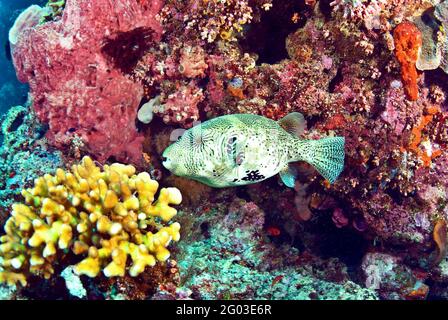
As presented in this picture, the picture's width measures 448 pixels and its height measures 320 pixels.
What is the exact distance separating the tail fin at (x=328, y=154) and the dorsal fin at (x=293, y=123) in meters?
0.21

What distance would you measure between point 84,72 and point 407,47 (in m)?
4.46

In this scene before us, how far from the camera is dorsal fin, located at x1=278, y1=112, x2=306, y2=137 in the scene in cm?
388

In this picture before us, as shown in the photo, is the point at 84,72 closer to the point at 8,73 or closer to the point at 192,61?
the point at 192,61

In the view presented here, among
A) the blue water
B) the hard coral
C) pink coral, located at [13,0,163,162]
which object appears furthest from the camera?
the blue water

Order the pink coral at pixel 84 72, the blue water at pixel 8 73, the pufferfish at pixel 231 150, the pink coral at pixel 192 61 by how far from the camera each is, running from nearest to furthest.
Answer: the pufferfish at pixel 231 150, the pink coral at pixel 84 72, the pink coral at pixel 192 61, the blue water at pixel 8 73

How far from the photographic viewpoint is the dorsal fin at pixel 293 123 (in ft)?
12.7

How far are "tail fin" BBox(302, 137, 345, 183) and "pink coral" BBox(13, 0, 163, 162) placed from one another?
2.84 metres

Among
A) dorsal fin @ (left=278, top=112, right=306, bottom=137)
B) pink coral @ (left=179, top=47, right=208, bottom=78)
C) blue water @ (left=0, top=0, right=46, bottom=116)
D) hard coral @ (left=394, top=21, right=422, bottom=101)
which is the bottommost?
blue water @ (left=0, top=0, right=46, bottom=116)

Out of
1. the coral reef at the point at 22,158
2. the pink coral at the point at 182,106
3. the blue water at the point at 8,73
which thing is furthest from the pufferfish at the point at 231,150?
the blue water at the point at 8,73

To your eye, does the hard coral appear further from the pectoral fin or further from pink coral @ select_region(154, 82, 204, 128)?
pink coral @ select_region(154, 82, 204, 128)

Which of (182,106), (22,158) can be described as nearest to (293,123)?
(182,106)

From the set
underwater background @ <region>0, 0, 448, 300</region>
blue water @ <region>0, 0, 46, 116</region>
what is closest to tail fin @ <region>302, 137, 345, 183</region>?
underwater background @ <region>0, 0, 448, 300</region>

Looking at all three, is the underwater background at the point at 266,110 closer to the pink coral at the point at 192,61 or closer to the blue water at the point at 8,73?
the pink coral at the point at 192,61

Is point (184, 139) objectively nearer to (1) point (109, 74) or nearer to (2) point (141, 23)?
(1) point (109, 74)
